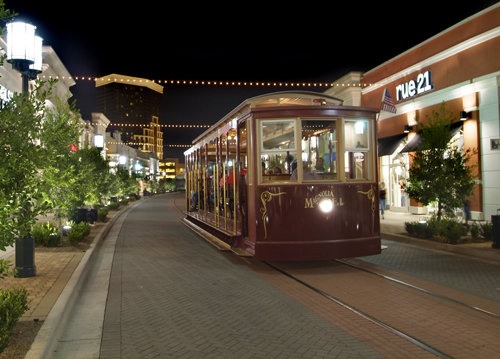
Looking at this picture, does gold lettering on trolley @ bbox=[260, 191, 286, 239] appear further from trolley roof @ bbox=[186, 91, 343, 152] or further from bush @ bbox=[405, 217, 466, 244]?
bush @ bbox=[405, 217, 466, 244]

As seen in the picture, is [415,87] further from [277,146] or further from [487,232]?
[277,146]

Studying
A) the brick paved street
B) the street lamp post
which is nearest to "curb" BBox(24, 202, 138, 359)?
the brick paved street

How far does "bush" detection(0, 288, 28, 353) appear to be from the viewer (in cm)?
418

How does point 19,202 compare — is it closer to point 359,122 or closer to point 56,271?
point 56,271

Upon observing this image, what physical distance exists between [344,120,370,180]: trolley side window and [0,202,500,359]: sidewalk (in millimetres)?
3723

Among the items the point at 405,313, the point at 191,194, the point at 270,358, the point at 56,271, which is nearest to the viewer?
the point at 270,358

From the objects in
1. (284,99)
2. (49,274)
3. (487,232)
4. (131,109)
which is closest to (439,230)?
(487,232)

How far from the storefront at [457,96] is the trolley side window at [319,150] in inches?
224

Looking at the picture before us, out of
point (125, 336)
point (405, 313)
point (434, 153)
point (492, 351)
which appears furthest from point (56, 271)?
point (434, 153)

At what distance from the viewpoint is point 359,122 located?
345 inches

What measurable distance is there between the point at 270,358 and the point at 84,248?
8096 mm

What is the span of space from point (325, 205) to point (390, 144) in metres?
15.2

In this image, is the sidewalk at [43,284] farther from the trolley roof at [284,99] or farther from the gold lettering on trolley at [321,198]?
the trolley roof at [284,99]

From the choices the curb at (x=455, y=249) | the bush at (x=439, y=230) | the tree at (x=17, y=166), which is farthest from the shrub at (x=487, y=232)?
the tree at (x=17, y=166)
